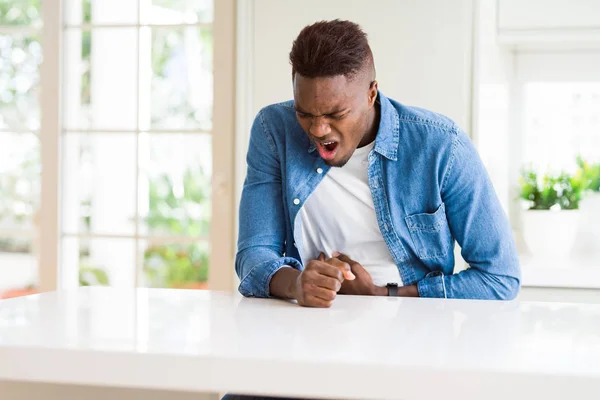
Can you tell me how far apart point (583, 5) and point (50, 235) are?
7.69 ft

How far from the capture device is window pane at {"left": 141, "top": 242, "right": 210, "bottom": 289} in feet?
19.1

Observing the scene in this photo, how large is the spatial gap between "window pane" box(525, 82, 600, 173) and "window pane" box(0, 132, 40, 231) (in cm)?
215

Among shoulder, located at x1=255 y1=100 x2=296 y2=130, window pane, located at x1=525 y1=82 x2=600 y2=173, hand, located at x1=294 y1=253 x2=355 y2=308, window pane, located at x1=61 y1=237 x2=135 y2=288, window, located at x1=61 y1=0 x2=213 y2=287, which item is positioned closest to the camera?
hand, located at x1=294 y1=253 x2=355 y2=308

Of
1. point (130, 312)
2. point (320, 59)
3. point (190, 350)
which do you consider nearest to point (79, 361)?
point (190, 350)

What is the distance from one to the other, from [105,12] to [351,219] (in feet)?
6.97

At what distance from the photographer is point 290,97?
9.87 ft

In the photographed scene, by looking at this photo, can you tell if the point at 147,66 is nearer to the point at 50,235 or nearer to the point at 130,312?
the point at 50,235

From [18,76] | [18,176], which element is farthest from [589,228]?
[18,76]

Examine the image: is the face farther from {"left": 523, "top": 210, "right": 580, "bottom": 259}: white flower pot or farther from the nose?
{"left": 523, "top": 210, "right": 580, "bottom": 259}: white flower pot

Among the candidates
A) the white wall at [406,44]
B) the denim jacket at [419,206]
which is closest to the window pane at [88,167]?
the white wall at [406,44]

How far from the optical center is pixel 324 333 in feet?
3.60

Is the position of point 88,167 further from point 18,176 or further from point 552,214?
point 552,214

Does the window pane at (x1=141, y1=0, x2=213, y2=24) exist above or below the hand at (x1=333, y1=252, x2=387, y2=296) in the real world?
above

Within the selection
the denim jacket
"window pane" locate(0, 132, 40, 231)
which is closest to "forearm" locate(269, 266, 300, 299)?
the denim jacket
